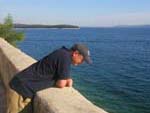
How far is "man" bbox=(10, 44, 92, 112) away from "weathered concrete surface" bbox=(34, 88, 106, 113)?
0.13 meters

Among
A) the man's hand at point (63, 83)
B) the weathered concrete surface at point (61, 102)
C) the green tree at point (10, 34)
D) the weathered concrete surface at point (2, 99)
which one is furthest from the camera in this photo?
the green tree at point (10, 34)

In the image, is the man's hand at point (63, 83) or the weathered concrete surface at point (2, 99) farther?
the weathered concrete surface at point (2, 99)

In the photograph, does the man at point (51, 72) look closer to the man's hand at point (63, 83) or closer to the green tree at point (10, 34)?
the man's hand at point (63, 83)

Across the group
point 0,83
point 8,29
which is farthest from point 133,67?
point 0,83

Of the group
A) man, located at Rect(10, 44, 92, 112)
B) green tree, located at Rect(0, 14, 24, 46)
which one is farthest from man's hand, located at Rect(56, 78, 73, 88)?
green tree, located at Rect(0, 14, 24, 46)

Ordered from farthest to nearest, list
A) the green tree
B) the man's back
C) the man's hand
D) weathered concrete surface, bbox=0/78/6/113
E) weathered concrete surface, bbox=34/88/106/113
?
the green tree → weathered concrete surface, bbox=0/78/6/113 → the man's hand → the man's back → weathered concrete surface, bbox=34/88/106/113

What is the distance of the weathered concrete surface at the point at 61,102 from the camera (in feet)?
14.6

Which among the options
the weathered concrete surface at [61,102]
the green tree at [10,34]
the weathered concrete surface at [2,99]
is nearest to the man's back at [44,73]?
the weathered concrete surface at [61,102]

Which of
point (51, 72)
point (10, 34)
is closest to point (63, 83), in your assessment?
point (51, 72)

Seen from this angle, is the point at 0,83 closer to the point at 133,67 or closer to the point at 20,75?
the point at 20,75

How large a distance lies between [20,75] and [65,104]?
1.02m

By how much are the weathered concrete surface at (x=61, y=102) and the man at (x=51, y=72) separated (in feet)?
0.43

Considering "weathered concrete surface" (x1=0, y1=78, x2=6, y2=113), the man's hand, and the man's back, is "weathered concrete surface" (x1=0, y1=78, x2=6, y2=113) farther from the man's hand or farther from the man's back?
the man's hand

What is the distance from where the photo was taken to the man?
5.14 m
